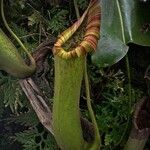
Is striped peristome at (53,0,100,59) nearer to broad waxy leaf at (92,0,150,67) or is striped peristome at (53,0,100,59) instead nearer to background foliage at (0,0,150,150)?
broad waxy leaf at (92,0,150,67)

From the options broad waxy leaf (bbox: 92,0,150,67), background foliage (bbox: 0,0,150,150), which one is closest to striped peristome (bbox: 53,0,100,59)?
broad waxy leaf (bbox: 92,0,150,67)

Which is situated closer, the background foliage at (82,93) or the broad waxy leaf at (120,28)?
the broad waxy leaf at (120,28)

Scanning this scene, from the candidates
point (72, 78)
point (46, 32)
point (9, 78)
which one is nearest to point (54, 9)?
point (46, 32)

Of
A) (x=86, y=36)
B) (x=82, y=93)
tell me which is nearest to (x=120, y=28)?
(x=86, y=36)

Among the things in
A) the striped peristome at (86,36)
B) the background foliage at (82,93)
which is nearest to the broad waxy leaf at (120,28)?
the striped peristome at (86,36)

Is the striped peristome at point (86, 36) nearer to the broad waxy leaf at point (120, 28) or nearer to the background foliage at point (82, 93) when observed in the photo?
the broad waxy leaf at point (120, 28)

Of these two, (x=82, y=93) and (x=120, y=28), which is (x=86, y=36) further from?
(x=82, y=93)
